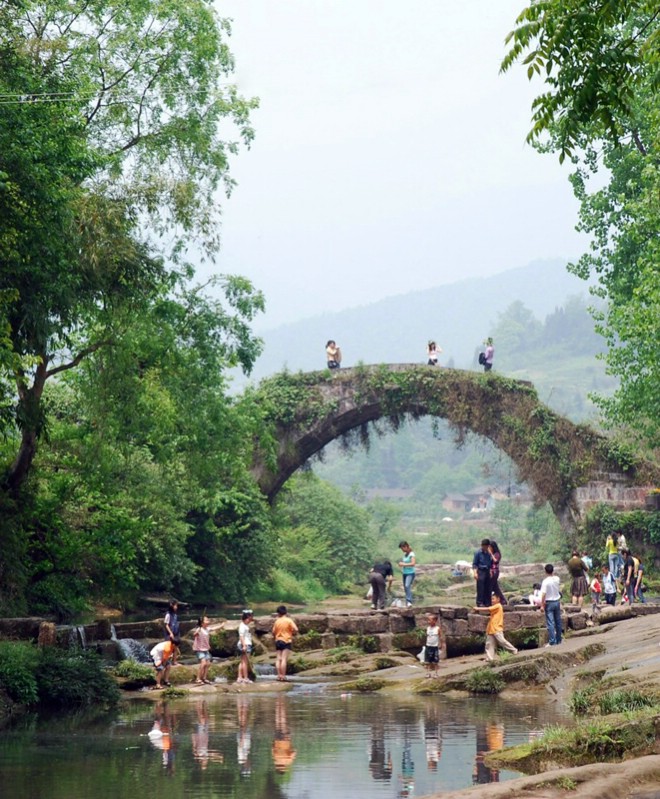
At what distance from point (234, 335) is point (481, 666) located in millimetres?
8512

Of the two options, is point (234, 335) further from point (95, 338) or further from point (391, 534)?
point (391, 534)

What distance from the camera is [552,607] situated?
2181 cm

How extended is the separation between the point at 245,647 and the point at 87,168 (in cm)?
808

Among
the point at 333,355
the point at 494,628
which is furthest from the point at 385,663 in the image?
the point at 333,355

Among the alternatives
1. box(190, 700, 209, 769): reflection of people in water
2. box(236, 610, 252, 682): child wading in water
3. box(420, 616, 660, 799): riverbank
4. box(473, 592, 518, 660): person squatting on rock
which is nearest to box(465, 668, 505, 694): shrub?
box(420, 616, 660, 799): riverbank

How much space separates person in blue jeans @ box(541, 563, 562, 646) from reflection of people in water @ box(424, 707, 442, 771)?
540cm

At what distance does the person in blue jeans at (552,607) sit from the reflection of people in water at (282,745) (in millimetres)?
6266

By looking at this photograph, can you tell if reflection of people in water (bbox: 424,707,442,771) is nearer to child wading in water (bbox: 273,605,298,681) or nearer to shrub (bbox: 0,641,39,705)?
child wading in water (bbox: 273,605,298,681)

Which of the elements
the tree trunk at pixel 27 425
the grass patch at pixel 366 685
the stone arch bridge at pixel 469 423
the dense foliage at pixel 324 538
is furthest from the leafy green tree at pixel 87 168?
the dense foliage at pixel 324 538

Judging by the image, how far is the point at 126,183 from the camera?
2350 cm

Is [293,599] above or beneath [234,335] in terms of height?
beneath

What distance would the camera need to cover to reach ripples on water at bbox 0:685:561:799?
11.0 meters

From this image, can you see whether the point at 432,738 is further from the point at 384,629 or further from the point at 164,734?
the point at 384,629

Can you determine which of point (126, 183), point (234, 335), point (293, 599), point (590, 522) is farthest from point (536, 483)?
point (126, 183)
